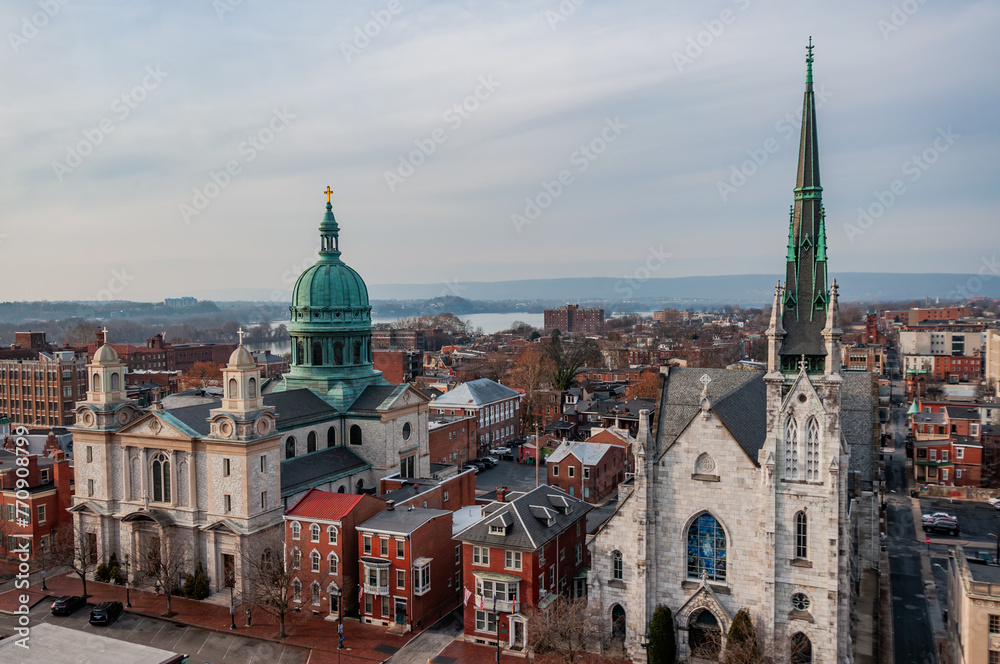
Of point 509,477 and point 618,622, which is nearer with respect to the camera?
point 618,622

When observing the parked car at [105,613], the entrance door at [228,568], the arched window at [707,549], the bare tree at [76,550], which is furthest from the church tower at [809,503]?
the bare tree at [76,550]

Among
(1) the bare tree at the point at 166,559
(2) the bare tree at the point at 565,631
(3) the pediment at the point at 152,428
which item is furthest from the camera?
(3) the pediment at the point at 152,428

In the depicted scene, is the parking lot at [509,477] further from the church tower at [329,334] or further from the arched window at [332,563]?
the arched window at [332,563]

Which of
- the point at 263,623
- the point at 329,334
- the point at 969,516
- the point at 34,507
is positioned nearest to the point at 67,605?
the point at 34,507

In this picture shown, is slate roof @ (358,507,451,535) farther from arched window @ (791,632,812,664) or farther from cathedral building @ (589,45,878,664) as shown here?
arched window @ (791,632,812,664)

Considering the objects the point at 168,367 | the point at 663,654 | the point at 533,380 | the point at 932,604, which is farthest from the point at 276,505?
the point at 168,367

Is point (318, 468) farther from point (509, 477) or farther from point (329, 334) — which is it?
point (509, 477)
